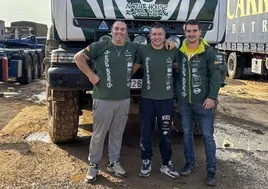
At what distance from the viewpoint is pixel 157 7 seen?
526 cm

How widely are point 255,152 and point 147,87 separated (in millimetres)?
2188

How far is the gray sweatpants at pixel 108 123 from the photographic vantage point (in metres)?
4.27

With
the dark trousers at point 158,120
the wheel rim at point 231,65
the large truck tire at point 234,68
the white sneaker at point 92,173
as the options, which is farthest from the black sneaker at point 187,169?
the wheel rim at point 231,65

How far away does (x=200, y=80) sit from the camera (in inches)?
170

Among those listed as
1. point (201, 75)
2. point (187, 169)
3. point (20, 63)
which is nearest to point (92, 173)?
point (187, 169)

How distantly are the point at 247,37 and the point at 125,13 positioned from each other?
9681 millimetres

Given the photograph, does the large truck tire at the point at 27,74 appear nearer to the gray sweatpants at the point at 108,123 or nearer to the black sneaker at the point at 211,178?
the gray sweatpants at the point at 108,123

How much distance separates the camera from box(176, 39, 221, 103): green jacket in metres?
4.29

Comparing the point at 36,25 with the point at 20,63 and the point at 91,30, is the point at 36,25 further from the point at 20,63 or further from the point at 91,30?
the point at 91,30

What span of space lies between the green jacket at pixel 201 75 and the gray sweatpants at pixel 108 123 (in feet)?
2.27

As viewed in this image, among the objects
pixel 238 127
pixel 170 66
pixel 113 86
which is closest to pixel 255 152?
pixel 238 127

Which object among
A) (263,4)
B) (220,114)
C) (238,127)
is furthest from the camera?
(263,4)

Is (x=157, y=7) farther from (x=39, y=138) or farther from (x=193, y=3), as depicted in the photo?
(x=39, y=138)

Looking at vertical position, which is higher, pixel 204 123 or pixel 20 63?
pixel 20 63
